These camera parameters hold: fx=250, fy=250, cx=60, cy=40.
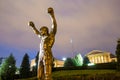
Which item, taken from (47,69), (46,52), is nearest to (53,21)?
(46,52)

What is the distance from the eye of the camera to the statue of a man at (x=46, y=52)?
8789 millimetres

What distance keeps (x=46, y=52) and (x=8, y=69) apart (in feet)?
155

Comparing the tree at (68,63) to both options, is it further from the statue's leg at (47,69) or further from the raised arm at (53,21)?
the statue's leg at (47,69)

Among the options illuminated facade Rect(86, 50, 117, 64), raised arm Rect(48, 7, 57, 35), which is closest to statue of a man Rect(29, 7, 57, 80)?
raised arm Rect(48, 7, 57, 35)

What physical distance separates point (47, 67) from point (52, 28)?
1.45 meters

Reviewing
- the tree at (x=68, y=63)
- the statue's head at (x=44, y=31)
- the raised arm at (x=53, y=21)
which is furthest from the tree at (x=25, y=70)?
the raised arm at (x=53, y=21)

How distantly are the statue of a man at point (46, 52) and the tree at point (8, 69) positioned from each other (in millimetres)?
46576

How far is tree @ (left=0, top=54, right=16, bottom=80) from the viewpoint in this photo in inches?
2127

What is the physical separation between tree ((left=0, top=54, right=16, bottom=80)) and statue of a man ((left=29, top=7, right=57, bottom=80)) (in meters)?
46.6

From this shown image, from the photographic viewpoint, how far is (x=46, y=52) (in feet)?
29.3

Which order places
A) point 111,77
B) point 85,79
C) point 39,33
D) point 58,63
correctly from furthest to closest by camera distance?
1. point 58,63
2. point 85,79
3. point 111,77
4. point 39,33

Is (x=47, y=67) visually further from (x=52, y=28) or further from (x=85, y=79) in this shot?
(x=85, y=79)

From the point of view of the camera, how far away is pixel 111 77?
17.4 metres

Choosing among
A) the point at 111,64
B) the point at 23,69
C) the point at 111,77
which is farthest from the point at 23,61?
the point at 111,77
